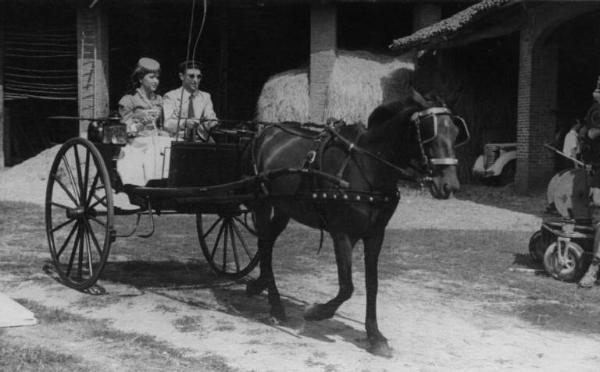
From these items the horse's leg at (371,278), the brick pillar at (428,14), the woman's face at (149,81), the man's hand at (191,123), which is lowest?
the horse's leg at (371,278)

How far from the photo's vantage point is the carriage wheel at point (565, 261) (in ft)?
26.5

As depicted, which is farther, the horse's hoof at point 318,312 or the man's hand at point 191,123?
the man's hand at point 191,123

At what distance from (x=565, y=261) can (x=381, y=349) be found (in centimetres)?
372

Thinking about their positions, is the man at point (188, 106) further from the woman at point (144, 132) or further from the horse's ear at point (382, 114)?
the horse's ear at point (382, 114)

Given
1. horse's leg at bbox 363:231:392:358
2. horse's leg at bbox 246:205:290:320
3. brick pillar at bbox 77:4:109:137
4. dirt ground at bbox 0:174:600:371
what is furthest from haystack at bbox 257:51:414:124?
horse's leg at bbox 363:231:392:358

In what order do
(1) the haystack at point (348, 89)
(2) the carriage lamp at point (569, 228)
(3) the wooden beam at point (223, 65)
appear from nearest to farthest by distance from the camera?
(2) the carriage lamp at point (569, 228)
(1) the haystack at point (348, 89)
(3) the wooden beam at point (223, 65)

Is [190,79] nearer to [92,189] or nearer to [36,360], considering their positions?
[92,189]

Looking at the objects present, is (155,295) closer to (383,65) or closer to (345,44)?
(383,65)

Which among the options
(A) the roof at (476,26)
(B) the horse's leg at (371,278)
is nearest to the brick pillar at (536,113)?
(A) the roof at (476,26)

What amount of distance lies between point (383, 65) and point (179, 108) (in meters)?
13.2

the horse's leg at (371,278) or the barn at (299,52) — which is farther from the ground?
the barn at (299,52)

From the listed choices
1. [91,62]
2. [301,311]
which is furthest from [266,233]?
[91,62]

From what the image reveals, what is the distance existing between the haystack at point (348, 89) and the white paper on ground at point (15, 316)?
42.8 feet

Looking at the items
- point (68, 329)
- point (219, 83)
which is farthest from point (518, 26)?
point (68, 329)
